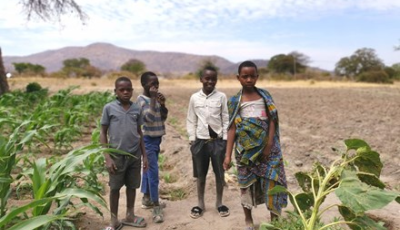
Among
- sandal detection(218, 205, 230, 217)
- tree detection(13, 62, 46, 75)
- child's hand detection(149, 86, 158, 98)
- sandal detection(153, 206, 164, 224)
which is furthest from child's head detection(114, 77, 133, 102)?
tree detection(13, 62, 46, 75)

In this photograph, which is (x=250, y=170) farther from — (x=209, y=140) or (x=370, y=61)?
(x=370, y=61)

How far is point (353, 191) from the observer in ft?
5.20

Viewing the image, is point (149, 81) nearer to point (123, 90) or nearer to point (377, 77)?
point (123, 90)

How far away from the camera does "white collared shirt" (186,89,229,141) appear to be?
10.1ft

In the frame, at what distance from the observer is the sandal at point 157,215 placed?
3035 mm

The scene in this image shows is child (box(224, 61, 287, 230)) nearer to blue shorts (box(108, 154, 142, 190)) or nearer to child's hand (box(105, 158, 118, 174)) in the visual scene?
blue shorts (box(108, 154, 142, 190))

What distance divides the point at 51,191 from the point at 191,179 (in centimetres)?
214

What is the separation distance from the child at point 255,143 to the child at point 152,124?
0.74 metres

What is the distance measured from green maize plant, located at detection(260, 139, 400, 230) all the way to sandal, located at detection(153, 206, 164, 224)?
1.35m

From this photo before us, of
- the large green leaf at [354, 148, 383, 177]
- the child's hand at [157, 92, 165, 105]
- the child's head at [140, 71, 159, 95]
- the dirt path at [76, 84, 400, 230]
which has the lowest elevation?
the dirt path at [76, 84, 400, 230]

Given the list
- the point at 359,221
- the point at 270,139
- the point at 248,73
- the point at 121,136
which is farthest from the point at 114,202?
the point at 359,221

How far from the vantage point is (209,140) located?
309 cm

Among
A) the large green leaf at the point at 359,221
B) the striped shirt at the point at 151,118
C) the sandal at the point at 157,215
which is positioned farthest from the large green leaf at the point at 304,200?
the striped shirt at the point at 151,118

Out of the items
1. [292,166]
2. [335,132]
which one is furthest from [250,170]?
[335,132]
